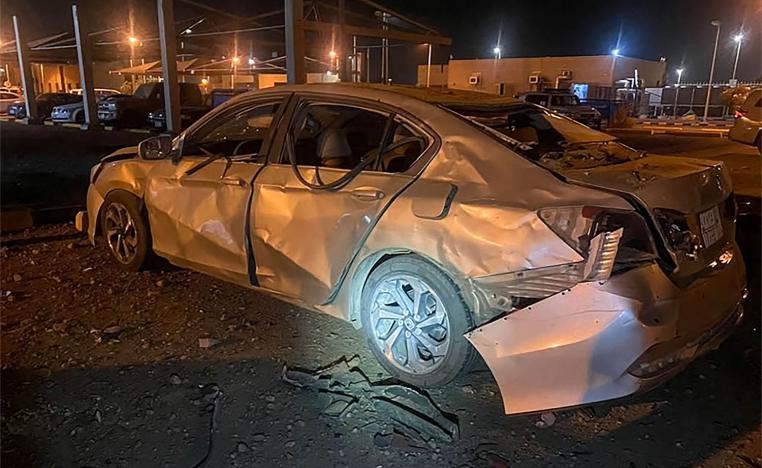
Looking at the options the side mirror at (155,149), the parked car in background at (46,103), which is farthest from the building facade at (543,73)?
the side mirror at (155,149)

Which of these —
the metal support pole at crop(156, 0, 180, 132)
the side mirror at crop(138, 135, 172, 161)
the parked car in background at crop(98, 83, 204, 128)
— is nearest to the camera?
the side mirror at crop(138, 135, 172, 161)

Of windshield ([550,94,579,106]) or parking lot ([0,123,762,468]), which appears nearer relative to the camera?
parking lot ([0,123,762,468])

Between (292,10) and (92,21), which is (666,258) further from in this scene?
(92,21)

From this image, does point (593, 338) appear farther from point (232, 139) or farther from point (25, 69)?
point (25, 69)

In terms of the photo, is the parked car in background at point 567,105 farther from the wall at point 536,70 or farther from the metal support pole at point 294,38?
the wall at point 536,70

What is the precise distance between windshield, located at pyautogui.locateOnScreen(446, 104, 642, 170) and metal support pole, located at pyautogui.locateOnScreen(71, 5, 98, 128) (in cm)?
1941

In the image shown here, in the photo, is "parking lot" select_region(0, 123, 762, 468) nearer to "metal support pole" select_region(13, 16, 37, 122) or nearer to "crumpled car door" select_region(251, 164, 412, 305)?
"crumpled car door" select_region(251, 164, 412, 305)

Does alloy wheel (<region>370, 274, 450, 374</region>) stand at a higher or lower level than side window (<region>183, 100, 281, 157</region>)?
lower

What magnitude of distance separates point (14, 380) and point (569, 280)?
3026 mm

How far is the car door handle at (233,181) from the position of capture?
12.6 ft

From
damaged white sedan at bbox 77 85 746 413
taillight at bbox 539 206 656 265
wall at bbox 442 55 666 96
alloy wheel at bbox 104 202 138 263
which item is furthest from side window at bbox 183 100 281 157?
wall at bbox 442 55 666 96

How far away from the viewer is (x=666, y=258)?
104 inches

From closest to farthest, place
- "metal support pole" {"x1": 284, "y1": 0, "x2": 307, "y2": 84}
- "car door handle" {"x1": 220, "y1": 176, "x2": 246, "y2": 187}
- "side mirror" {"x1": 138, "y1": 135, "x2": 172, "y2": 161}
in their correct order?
"car door handle" {"x1": 220, "y1": 176, "x2": 246, "y2": 187} < "side mirror" {"x1": 138, "y1": 135, "x2": 172, "y2": 161} < "metal support pole" {"x1": 284, "y1": 0, "x2": 307, "y2": 84}

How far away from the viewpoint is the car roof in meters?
3.49
